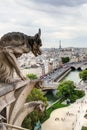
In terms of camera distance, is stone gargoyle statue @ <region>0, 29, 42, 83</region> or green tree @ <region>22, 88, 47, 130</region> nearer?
stone gargoyle statue @ <region>0, 29, 42, 83</region>

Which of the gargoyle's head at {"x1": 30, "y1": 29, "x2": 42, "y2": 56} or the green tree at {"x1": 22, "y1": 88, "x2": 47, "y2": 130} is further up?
the gargoyle's head at {"x1": 30, "y1": 29, "x2": 42, "y2": 56}

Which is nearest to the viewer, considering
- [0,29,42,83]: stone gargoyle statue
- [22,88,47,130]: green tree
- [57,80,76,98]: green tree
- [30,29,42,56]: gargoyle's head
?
[0,29,42,83]: stone gargoyle statue

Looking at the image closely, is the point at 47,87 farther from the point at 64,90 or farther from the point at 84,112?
the point at 84,112

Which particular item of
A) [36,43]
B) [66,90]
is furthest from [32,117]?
[66,90]

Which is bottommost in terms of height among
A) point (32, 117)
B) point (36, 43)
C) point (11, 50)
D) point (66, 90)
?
point (66, 90)

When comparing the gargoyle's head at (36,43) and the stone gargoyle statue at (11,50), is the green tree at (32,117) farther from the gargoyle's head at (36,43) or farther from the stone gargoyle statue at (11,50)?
the stone gargoyle statue at (11,50)

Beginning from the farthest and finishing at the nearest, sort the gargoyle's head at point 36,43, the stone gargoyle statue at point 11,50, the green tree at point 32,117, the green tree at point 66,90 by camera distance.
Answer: the green tree at point 66,90
the green tree at point 32,117
the gargoyle's head at point 36,43
the stone gargoyle statue at point 11,50

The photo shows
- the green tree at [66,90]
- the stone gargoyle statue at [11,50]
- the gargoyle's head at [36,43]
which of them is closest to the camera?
the stone gargoyle statue at [11,50]

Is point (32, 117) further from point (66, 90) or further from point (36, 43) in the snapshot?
point (66, 90)

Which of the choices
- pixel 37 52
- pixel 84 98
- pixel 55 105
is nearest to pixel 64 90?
pixel 84 98

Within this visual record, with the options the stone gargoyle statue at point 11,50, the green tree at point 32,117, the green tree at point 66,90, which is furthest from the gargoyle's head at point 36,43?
the green tree at point 66,90

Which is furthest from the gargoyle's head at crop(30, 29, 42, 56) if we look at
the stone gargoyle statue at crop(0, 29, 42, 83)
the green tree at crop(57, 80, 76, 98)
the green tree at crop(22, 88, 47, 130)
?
the green tree at crop(57, 80, 76, 98)

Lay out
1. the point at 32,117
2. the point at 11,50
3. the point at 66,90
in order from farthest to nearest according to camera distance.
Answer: the point at 66,90 < the point at 32,117 < the point at 11,50

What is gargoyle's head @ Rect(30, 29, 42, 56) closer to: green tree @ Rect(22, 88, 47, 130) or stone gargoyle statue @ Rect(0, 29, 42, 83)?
stone gargoyle statue @ Rect(0, 29, 42, 83)
